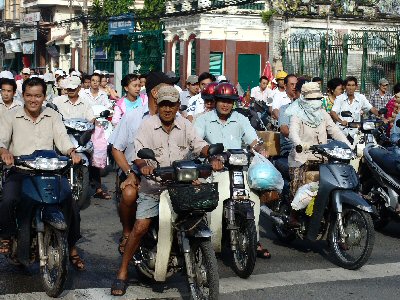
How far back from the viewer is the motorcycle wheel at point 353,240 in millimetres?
7336

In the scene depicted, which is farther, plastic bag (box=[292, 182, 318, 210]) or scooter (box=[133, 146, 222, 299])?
plastic bag (box=[292, 182, 318, 210])

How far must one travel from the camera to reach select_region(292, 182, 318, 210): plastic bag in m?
8.00

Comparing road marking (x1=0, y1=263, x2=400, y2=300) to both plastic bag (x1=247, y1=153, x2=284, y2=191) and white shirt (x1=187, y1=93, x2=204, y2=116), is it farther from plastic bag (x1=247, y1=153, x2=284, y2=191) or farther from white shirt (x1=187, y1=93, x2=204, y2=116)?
white shirt (x1=187, y1=93, x2=204, y2=116)

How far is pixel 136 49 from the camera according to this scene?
128ft

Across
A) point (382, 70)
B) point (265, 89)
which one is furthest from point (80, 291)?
point (382, 70)

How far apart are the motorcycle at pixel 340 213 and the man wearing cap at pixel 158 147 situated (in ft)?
5.41

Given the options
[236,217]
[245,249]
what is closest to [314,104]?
[236,217]

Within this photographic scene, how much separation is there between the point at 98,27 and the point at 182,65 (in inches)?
467

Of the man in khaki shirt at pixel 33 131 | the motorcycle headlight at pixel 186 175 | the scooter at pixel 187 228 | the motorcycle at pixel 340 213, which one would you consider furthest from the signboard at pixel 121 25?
the motorcycle headlight at pixel 186 175

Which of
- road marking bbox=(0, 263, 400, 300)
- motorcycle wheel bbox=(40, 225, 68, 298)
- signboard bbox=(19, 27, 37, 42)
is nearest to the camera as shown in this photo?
motorcycle wheel bbox=(40, 225, 68, 298)

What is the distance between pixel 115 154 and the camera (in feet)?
22.5

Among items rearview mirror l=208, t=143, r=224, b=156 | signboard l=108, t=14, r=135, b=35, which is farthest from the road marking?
signboard l=108, t=14, r=135, b=35

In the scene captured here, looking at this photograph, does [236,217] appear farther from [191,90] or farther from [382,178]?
[191,90]

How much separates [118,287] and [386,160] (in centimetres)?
394
